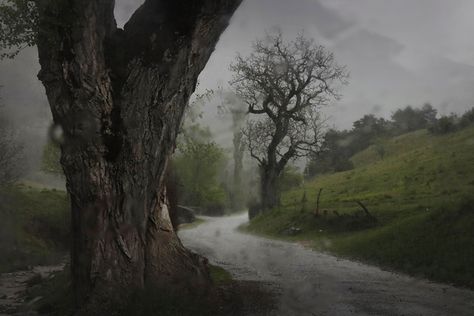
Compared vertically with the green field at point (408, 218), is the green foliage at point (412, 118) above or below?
above

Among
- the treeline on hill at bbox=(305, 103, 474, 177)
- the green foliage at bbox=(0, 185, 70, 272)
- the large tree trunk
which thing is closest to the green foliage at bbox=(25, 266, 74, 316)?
the large tree trunk

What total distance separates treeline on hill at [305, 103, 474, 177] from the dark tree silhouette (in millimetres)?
58179

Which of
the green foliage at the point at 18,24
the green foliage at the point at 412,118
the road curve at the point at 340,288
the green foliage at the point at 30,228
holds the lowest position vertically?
the road curve at the point at 340,288

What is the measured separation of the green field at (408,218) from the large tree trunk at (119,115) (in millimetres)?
8339

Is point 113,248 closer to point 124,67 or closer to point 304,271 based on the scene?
point 124,67

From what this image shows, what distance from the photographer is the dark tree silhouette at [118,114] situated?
10.7 meters

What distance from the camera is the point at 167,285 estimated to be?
37.3 ft

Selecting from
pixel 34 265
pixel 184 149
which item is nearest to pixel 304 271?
pixel 34 265

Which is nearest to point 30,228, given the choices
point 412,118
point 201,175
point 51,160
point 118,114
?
point 118,114

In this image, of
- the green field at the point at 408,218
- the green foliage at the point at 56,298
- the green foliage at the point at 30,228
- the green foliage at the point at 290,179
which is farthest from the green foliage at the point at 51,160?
the green foliage at the point at 56,298

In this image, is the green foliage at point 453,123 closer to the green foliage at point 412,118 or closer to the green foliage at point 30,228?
the green foliage at point 412,118

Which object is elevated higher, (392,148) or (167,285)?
(392,148)

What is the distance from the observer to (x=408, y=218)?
72.6ft

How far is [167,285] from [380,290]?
5791 millimetres
